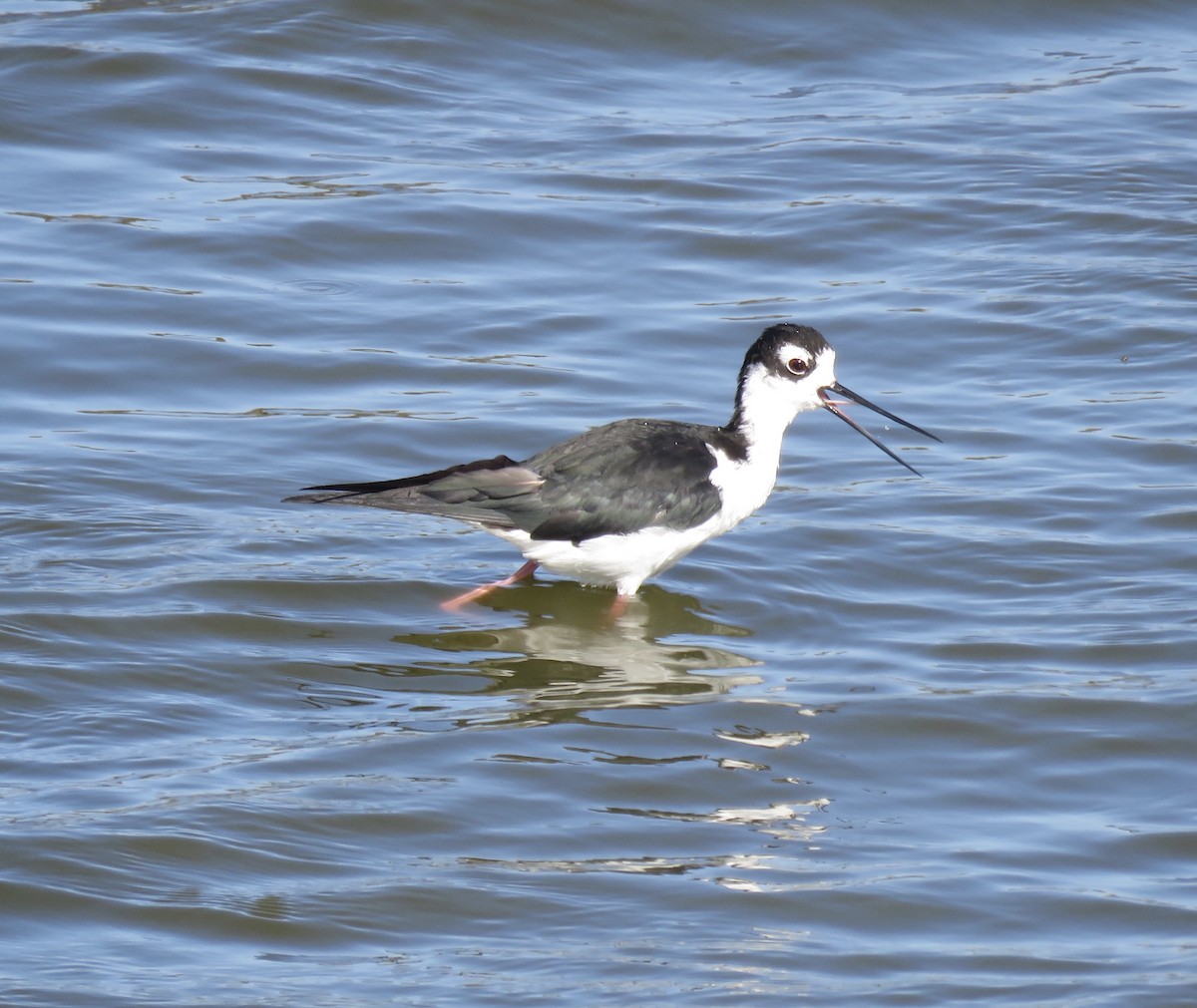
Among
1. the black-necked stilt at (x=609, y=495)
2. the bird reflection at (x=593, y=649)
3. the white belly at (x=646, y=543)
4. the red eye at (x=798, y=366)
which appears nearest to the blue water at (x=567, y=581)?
the bird reflection at (x=593, y=649)

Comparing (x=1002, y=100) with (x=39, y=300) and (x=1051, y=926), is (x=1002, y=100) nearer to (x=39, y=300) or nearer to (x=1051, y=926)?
(x=39, y=300)

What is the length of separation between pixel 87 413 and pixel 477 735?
13.7 feet

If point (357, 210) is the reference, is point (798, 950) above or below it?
below

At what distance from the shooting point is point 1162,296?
40.8ft

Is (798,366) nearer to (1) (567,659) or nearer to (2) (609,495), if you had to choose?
(2) (609,495)

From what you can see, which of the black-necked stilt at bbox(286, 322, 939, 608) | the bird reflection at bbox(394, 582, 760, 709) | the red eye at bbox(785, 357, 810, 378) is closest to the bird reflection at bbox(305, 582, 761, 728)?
the bird reflection at bbox(394, 582, 760, 709)

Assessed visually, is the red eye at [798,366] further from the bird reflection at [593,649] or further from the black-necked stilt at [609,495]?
the bird reflection at [593,649]

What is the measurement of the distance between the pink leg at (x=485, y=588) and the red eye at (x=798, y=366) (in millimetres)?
1544

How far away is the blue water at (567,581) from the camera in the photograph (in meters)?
6.09

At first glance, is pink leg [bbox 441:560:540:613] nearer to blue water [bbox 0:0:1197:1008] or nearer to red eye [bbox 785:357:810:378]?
blue water [bbox 0:0:1197:1008]

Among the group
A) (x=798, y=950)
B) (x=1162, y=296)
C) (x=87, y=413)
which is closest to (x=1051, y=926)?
(x=798, y=950)

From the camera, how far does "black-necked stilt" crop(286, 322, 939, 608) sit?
881cm

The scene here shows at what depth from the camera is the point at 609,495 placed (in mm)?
8938

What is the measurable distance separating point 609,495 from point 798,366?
4.01 feet
